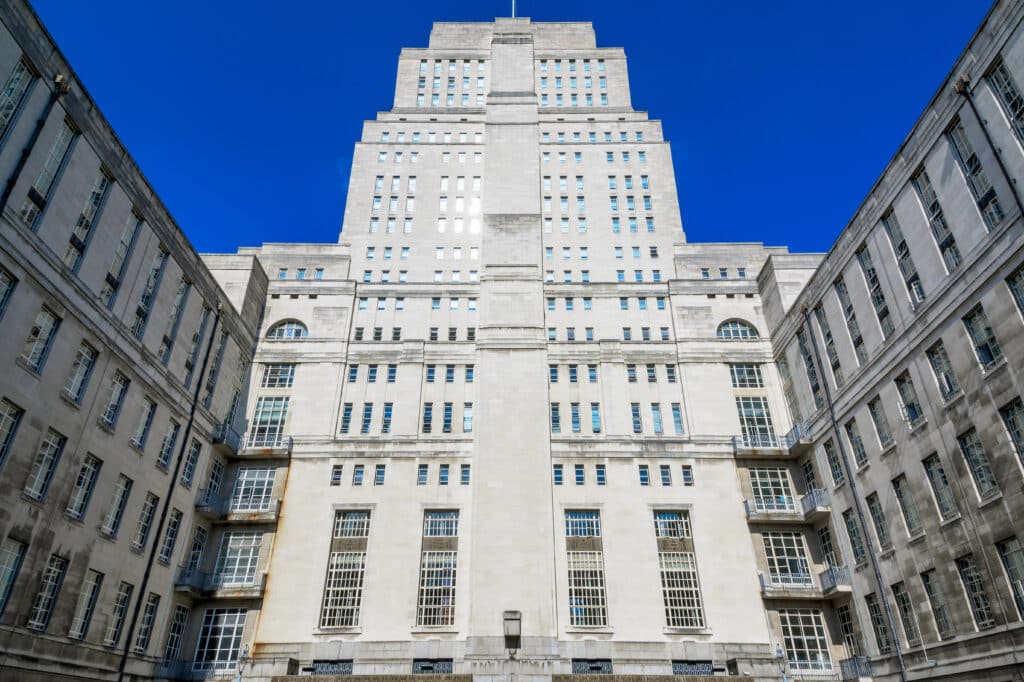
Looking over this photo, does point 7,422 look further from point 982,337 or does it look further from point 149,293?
point 982,337

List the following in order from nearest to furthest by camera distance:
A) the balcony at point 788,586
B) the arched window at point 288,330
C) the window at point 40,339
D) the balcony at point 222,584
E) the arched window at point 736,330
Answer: the window at point 40,339 < the balcony at point 222,584 < the balcony at point 788,586 < the arched window at point 736,330 < the arched window at point 288,330

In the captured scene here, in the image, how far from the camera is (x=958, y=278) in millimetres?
30984

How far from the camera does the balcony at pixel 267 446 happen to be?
47219 mm

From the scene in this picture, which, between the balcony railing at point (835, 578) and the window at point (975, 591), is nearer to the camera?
the window at point (975, 591)

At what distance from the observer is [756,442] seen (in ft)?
156

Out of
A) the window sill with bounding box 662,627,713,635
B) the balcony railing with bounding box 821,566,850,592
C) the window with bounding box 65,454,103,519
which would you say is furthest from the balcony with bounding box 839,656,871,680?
the window with bounding box 65,454,103,519

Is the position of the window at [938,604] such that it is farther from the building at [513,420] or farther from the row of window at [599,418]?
the row of window at [599,418]

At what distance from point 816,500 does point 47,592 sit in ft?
138

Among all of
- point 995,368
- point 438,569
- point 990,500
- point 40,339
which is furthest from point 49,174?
point 990,500

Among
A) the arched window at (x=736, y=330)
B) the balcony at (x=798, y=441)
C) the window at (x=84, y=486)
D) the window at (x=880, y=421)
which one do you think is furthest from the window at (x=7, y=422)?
the arched window at (x=736, y=330)

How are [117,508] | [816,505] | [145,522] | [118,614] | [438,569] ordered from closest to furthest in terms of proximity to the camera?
[118,614], [117,508], [145,522], [816,505], [438,569]

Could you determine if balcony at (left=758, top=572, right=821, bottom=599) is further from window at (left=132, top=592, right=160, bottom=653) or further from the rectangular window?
the rectangular window

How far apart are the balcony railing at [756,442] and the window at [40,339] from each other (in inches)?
1606

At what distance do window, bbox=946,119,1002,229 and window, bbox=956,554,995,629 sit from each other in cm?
1491
